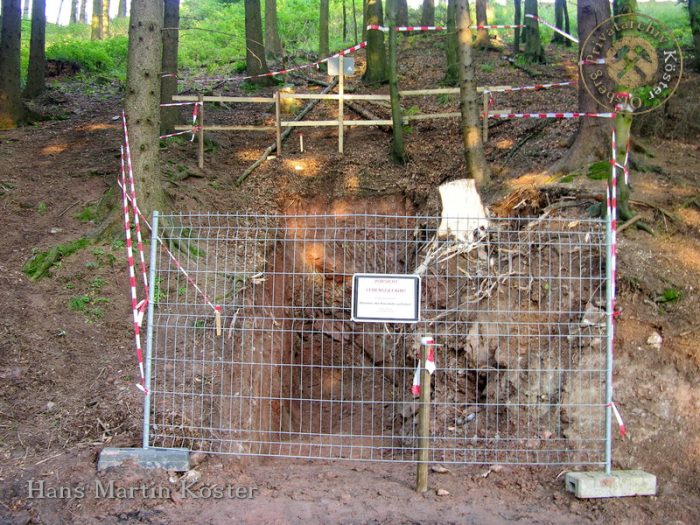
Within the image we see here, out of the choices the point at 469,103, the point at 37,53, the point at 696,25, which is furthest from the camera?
the point at 37,53

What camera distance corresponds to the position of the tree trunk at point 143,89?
9211 millimetres

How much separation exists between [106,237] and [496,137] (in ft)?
26.8

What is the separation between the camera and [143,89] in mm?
9242

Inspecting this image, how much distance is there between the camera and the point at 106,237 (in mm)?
9367

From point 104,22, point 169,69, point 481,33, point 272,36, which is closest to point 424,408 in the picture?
point 169,69

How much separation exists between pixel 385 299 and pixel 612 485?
102 inches

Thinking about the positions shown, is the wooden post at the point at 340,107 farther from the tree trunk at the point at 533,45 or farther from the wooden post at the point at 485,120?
the tree trunk at the point at 533,45

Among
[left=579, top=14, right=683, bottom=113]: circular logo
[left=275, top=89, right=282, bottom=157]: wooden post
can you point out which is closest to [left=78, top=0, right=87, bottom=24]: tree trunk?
[left=275, top=89, right=282, bottom=157]: wooden post

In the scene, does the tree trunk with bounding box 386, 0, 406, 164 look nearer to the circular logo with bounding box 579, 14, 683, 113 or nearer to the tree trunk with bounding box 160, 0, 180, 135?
the circular logo with bounding box 579, 14, 683, 113

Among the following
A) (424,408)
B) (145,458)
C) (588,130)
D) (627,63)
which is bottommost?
(145,458)

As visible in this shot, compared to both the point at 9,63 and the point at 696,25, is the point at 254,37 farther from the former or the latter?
the point at 696,25

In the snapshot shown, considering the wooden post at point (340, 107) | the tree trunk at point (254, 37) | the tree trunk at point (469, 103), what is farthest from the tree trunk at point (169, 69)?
the tree trunk at point (469, 103)

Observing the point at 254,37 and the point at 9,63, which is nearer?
the point at 9,63

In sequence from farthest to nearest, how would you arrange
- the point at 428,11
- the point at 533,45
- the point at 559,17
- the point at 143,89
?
1. the point at 428,11
2. the point at 559,17
3. the point at 533,45
4. the point at 143,89
